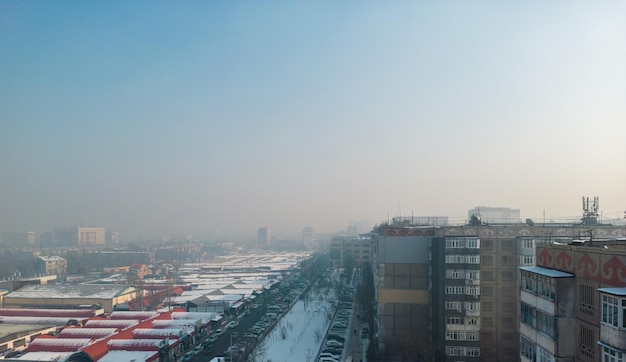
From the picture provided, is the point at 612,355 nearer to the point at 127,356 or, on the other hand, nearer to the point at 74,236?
the point at 127,356

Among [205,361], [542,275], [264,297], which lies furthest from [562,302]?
[264,297]

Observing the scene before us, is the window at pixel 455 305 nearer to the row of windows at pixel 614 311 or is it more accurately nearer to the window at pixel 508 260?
the window at pixel 508 260

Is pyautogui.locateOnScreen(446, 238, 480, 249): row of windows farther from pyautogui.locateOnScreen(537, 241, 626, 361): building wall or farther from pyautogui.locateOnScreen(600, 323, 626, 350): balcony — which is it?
pyautogui.locateOnScreen(600, 323, 626, 350): balcony

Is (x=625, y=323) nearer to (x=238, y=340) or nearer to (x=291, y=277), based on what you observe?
(x=238, y=340)

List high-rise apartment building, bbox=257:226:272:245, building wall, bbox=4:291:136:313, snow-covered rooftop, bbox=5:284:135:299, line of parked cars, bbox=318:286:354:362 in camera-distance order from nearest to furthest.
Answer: line of parked cars, bbox=318:286:354:362 → building wall, bbox=4:291:136:313 → snow-covered rooftop, bbox=5:284:135:299 → high-rise apartment building, bbox=257:226:272:245

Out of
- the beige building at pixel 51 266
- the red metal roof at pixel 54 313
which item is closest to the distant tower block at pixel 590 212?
the red metal roof at pixel 54 313

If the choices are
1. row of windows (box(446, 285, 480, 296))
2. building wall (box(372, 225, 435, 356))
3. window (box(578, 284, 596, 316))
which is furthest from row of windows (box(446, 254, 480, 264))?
window (box(578, 284, 596, 316))

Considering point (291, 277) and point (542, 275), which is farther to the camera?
point (291, 277)
